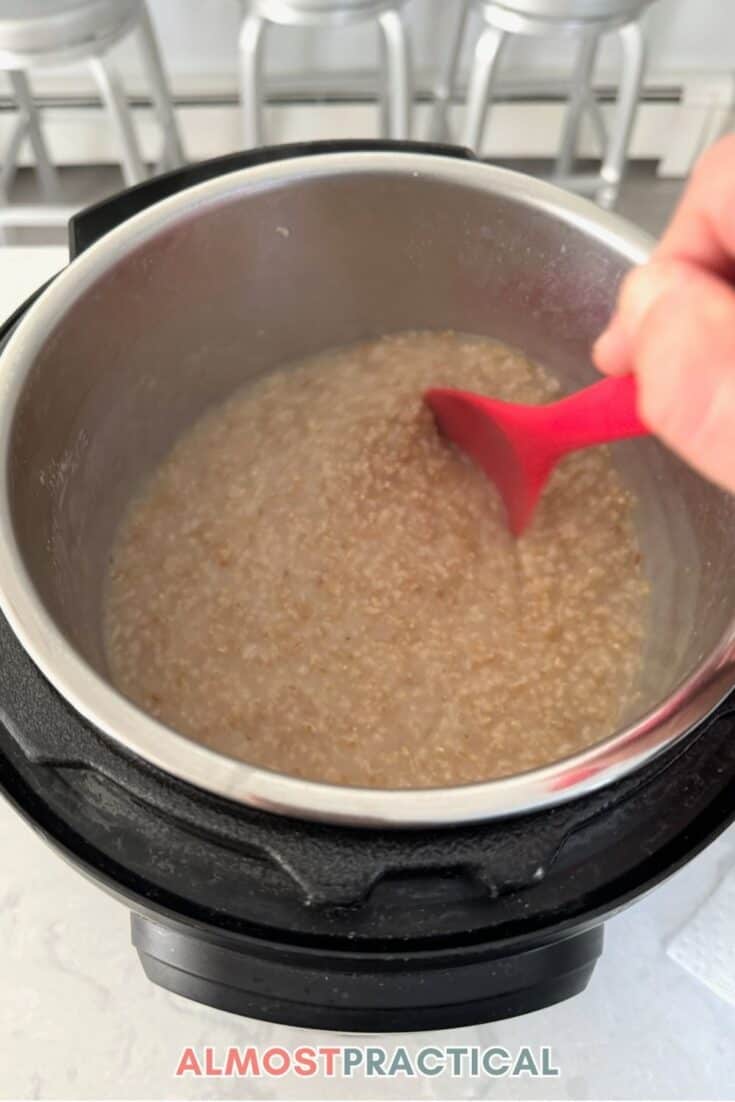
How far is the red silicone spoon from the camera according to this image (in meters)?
0.83

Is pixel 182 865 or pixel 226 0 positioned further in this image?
pixel 226 0

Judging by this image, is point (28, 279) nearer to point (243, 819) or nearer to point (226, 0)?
point (243, 819)

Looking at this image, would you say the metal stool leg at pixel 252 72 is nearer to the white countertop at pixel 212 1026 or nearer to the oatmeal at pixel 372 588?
the oatmeal at pixel 372 588

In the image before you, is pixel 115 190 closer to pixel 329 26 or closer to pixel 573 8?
pixel 329 26

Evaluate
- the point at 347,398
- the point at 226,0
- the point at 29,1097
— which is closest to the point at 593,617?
the point at 347,398

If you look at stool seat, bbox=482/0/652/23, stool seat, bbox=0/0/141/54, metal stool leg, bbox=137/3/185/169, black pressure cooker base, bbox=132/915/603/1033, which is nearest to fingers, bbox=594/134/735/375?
black pressure cooker base, bbox=132/915/603/1033

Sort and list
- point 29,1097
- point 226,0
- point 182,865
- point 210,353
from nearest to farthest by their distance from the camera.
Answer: point 182,865, point 29,1097, point 210,353, point 226,0

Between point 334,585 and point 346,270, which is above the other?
point 346,270

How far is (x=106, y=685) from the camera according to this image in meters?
0.59

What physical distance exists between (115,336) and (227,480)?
0.22 metres

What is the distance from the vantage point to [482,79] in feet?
5.06

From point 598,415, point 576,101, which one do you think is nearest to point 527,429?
point 598,415

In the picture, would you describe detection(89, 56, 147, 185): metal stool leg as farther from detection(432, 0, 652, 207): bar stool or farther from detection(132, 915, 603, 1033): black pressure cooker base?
detection(132, 915, 603, 1033): black pressure cooker base

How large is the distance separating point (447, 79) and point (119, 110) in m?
0.68
